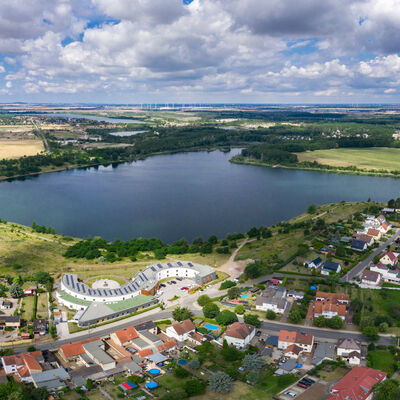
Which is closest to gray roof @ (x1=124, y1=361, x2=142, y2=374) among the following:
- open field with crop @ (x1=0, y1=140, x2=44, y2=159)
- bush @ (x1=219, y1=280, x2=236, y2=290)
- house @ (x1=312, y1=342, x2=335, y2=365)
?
house @ (x1=312, y1=342, x2=335, y2=365)

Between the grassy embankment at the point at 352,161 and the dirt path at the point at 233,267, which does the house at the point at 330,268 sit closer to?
Result: the dirt path at the point at 233,267

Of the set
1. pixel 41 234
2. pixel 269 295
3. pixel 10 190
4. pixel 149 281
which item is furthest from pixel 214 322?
pixel 10 190

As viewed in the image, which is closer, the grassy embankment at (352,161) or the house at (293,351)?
the house at (293,351)

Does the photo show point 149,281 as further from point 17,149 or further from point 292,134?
point 292,134

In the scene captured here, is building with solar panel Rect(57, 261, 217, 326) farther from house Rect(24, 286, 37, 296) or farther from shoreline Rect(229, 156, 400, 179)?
shoreline Rect(229, 156, 400, 179)

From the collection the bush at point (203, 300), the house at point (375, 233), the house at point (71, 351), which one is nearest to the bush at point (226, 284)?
the bush at point (203, 300)
